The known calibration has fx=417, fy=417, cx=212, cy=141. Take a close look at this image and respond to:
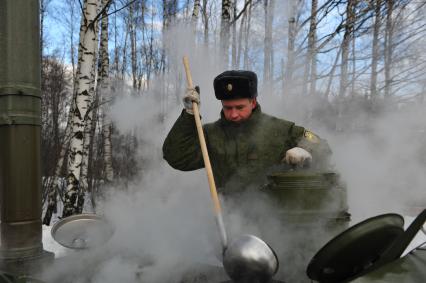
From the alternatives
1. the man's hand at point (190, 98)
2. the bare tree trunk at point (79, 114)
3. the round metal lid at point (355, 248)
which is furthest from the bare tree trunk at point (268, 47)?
the round metal lid at point (355, 248)

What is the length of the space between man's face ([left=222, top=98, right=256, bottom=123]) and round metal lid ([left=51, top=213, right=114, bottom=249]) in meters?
1.21

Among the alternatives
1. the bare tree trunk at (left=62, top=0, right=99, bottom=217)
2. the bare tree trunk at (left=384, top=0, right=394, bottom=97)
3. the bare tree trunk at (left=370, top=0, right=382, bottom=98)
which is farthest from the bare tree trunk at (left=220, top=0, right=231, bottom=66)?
the bare tree trunk at (left=384, top=0, right=394, bottom=97)

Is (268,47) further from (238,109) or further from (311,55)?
(238,109)

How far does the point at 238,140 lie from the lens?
3244 millimetres

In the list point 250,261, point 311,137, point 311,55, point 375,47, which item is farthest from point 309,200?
point 375,47

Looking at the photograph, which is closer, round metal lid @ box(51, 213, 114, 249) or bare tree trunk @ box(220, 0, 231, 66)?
round metal lid @ box(51, 213, 114, 249)

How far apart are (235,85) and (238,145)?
0.47m

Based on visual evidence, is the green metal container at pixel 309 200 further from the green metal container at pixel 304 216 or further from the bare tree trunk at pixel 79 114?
the bare tree trunk at pixel 79 114

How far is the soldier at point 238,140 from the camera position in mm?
3115

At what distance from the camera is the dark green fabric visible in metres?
3.21

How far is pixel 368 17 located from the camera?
630 cm

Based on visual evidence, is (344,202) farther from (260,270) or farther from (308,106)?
(308,106)

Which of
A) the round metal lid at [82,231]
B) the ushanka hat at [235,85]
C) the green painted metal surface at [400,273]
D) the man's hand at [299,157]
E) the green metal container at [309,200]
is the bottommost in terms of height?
the round metal lid at [82,231]

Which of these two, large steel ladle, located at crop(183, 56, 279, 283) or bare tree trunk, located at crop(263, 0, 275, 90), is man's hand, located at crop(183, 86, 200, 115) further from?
bare tree trunk, located at crop(263, 0, 275, 90)
